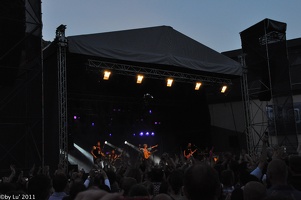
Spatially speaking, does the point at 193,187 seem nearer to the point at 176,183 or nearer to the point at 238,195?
the point at 238,195

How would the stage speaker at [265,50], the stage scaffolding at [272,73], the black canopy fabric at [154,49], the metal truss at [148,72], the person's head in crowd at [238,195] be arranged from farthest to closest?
the stage speaker at [265,50], the stage scaffolding at [272,73], the metal truss at [148,72], the black canopy fabric at [154,49], the person's head in crowd at [238,195]

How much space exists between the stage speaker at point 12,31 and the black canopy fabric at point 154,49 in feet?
5.14

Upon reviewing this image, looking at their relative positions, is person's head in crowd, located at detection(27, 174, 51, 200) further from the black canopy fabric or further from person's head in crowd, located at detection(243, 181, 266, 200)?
the black canopy fabric

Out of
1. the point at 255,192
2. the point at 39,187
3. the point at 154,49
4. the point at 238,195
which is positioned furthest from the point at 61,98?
the point at 255,192

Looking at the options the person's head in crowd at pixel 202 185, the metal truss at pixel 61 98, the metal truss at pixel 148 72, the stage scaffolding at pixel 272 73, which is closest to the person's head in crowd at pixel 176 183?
the person's head in crowd at pixel 202 185

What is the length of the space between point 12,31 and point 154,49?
4.88 metres

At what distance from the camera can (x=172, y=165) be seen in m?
6.70

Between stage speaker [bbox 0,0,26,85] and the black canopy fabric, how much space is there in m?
1.57

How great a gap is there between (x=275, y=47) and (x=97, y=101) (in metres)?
8.76

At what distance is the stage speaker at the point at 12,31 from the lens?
905cm

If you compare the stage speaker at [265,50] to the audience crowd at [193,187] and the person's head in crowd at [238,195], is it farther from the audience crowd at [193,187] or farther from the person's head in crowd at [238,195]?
the person's head in crowd at [238,195]

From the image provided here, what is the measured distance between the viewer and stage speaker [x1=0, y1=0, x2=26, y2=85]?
9047 millimetres

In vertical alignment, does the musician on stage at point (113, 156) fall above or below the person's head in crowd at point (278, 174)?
below

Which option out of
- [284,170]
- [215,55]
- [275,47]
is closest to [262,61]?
[275,47]
